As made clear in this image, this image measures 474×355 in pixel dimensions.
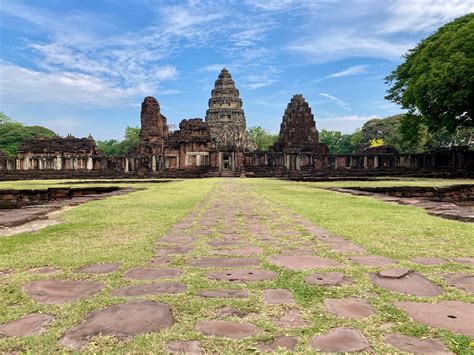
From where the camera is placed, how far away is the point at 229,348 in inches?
65.0

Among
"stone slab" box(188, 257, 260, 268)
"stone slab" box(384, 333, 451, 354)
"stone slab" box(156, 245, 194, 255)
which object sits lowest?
"stone slab" box(156, 245, 194, 255)

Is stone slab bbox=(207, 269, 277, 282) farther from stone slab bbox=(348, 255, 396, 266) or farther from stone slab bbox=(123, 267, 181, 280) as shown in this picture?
stone slab bbox=(348, 255, 396, 266)

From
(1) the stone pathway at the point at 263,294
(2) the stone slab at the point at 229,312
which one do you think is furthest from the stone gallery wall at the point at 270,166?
(2) the stone slab at the point at 229,312

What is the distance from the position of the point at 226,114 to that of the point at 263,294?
2361 inches

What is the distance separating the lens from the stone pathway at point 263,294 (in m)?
1.76

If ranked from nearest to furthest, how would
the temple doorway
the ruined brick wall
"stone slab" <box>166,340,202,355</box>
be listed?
"stone slab" <box>166,340,202,355</box>
the temple doorway
the ruined brick wall

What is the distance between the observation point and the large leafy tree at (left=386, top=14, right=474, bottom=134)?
20031 mm

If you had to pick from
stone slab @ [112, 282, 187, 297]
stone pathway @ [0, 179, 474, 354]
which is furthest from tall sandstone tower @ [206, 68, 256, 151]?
stone slab @ [112, 282, 187, 297]

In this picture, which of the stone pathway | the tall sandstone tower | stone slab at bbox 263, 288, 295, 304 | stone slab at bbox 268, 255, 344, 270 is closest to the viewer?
the stone pathway

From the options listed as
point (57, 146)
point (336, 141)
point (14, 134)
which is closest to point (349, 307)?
point (57, 146)

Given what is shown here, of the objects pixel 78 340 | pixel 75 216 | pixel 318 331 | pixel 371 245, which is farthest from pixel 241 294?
pixel 75 216

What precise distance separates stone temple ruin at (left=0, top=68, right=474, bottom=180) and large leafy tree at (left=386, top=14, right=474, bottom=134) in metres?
5.02

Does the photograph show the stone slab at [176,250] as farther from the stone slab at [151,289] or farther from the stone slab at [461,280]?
the stone slab at [461,280]

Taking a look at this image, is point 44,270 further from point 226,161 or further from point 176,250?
point 226,161
